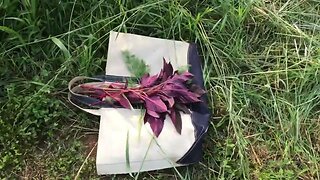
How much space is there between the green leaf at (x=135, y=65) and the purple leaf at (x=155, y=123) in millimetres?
187

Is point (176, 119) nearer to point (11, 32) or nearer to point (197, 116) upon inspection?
point (197, 116)

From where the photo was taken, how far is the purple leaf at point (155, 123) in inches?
87.9

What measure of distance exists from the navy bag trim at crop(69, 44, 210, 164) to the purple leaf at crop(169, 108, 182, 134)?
54 millimetres

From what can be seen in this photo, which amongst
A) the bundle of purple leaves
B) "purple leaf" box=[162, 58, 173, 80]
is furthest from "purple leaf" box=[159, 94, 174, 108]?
"purple leaf" box=[162, 58, 173, 80]

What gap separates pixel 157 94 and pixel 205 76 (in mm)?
233

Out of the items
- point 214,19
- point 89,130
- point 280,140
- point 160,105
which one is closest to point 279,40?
point 214,19

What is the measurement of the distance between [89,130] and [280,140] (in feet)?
2.35

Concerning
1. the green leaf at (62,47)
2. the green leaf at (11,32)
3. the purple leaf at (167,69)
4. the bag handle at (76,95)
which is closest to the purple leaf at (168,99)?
the purple leaf at (167,69)

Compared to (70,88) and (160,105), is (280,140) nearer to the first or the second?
(160,105)

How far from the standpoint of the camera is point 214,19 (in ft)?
8.41

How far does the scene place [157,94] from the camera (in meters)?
2.29

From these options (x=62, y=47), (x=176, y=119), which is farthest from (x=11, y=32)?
(x=176, y=119)

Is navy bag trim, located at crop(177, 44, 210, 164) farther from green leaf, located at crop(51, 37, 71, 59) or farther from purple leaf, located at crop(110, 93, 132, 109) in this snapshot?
green leaf, located at crop(51, 37, 71, 59)

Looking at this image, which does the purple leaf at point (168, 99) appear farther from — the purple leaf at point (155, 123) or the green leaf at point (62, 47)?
the green leaf at point (62, 47)
